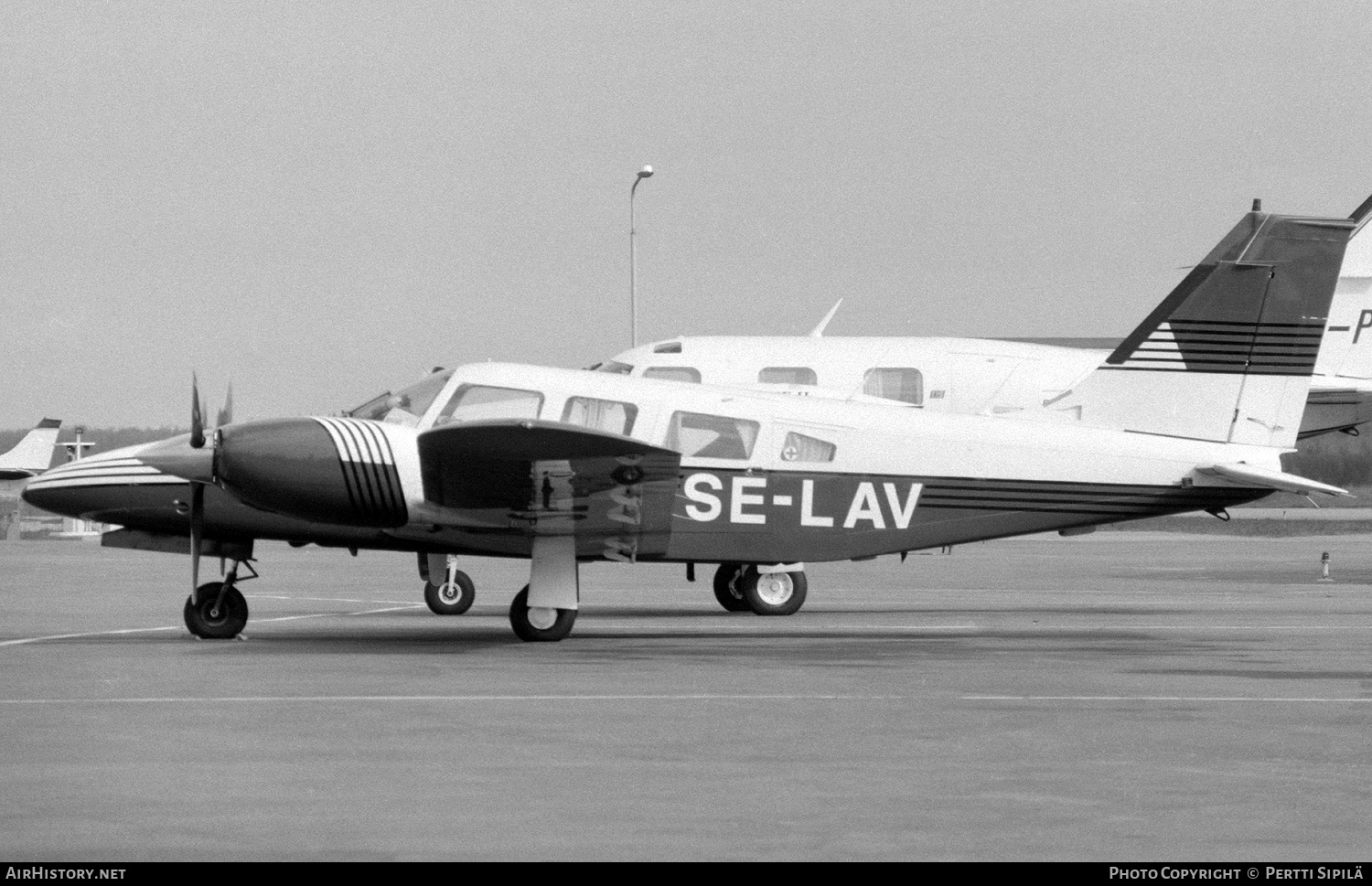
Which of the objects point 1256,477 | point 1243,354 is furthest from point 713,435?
point 1243,354

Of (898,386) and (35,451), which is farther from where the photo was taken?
(35,451)

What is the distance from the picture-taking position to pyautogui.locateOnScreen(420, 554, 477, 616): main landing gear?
20.7m

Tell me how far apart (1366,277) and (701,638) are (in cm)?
1899

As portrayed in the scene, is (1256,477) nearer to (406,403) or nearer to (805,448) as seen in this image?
(805,448)

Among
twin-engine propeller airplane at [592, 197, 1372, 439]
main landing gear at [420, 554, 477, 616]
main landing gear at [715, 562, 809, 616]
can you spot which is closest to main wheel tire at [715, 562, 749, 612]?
main landing gear at [715, 562, 809, 616]

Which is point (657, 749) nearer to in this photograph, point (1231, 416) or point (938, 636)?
point (938, 636)

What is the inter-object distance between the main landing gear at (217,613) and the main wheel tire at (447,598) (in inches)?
166

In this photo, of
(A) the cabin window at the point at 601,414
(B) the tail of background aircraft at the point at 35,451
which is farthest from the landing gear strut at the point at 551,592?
(B) the tail of background aircraft at the point at 35,451

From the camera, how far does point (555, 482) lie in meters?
15.6

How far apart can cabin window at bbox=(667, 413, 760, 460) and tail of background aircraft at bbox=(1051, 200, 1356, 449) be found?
13.1 ft

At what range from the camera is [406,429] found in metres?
16.1

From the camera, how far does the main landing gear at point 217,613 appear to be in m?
16.6

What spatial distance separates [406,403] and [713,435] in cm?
289

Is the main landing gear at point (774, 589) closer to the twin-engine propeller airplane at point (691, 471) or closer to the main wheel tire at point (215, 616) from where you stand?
the twin-engine propeller airplane at point (691, 471)
